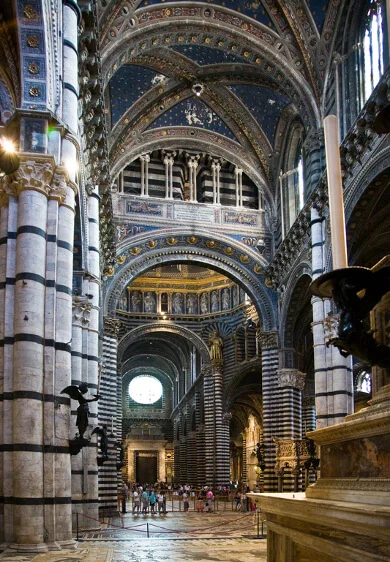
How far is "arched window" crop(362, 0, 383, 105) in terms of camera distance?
19.9 metres

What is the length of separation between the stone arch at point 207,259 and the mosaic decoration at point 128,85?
588cm

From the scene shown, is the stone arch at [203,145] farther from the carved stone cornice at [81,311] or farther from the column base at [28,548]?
the column base at [28,548]

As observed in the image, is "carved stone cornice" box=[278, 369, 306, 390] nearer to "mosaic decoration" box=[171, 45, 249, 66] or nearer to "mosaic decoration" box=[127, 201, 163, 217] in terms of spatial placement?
"mosaic decoration" box=[127, 201, 163, 217]

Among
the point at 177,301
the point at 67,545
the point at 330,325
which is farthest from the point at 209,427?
the point at 67,545

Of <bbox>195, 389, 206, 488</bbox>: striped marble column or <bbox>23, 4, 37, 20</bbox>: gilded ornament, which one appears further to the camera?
<bbox>195, 389, 206, 488</bbox>: striped marble column

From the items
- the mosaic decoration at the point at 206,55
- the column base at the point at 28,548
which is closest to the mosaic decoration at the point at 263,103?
the mosaic decoration at the point at 206,55

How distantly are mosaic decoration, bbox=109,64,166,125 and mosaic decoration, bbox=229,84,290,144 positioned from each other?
363 centimetres

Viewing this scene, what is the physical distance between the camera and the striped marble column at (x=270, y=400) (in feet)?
97.4

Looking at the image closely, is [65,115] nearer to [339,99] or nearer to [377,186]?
[377,186]

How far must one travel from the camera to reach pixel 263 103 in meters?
29.3

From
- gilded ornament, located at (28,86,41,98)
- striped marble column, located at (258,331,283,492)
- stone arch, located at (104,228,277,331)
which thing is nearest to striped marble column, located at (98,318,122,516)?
stone arch, located at (104,228,277,331)

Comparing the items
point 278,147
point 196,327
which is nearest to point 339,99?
point 278,147

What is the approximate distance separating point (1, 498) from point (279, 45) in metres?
19.0

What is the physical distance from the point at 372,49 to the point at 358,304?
17989mm
